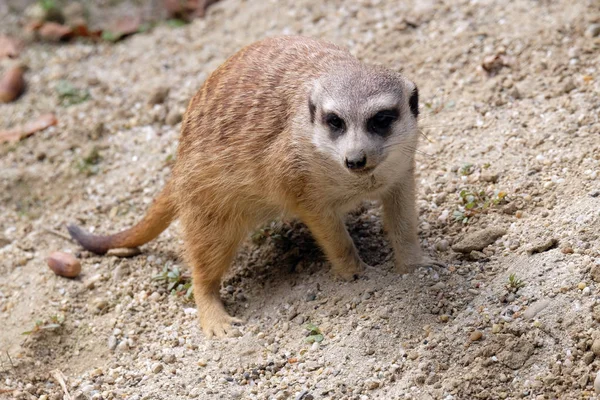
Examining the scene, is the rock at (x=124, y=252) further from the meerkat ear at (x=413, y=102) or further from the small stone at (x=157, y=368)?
the meerkat ear at (x=413, y=102)

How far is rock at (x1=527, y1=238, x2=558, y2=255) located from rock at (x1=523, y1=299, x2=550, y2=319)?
31 cm

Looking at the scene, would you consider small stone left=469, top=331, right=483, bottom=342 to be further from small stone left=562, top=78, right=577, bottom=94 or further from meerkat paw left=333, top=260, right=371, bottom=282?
small stone left=562, top=78, right=577, bottom=94

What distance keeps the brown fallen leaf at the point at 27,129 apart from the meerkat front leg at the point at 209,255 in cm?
190

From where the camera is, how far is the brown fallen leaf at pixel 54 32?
5.63 meters

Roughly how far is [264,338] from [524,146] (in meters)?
1.51

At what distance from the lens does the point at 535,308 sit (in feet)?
8.92

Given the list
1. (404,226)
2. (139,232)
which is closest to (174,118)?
(139,232)

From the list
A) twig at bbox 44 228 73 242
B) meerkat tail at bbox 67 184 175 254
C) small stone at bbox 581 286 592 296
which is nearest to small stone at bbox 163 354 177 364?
meerkat tail at bbox 67 184 175 254

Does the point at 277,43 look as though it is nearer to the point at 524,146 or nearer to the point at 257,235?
the point at 257,235

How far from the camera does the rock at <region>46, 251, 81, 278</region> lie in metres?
3.71

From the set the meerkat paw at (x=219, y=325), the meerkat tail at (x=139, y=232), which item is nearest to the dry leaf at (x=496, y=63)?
the meerkat tail at (x=139, y=232)

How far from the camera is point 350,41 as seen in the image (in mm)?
4715

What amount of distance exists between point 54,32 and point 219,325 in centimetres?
330

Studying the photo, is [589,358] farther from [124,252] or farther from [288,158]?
[124,252]
